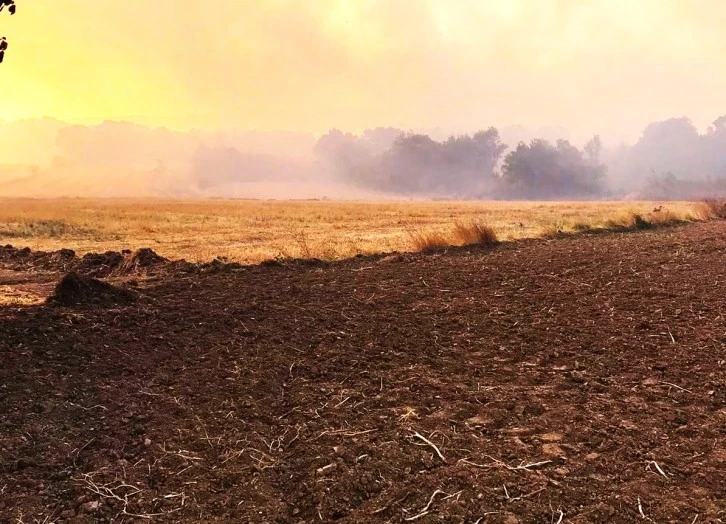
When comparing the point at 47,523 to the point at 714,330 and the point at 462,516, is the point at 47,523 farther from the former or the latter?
the point at 714,330

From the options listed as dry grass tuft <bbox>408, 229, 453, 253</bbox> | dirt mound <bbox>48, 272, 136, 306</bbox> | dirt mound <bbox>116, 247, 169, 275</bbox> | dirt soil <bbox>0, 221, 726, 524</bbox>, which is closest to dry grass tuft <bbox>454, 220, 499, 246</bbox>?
dry grass tuft <bbox>408, 229, 453, 253</bbox>

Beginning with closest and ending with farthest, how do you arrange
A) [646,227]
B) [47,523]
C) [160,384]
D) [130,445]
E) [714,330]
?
1. [47,523]
2. [130,445]
3. [160,384]
4. [714,330]
5. [646,227]

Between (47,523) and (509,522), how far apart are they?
2698mm

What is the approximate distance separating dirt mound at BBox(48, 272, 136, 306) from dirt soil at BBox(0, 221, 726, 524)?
0.21 meters

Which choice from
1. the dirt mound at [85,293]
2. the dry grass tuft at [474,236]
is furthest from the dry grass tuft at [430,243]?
the dirt mound at [85,293]

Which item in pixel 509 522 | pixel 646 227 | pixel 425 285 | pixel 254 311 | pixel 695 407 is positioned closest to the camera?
pixel 509 522

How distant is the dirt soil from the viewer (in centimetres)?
349

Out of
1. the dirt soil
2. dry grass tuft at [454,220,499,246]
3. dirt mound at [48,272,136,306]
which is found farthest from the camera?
dry grass tuft at [454,220,499,246]

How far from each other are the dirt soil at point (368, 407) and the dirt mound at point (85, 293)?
0.21 meters

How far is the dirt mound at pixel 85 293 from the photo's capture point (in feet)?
24.6

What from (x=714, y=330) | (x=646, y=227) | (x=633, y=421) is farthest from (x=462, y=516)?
(x=646, y=227)

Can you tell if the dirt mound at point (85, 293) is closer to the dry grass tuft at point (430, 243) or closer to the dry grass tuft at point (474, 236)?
the dry grass tuft at point (430, 243)

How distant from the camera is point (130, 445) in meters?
4.29

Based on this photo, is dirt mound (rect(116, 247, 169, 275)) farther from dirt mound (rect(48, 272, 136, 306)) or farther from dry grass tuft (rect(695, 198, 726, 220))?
dry grass tuft (rect(695, 198, 726, 220))
